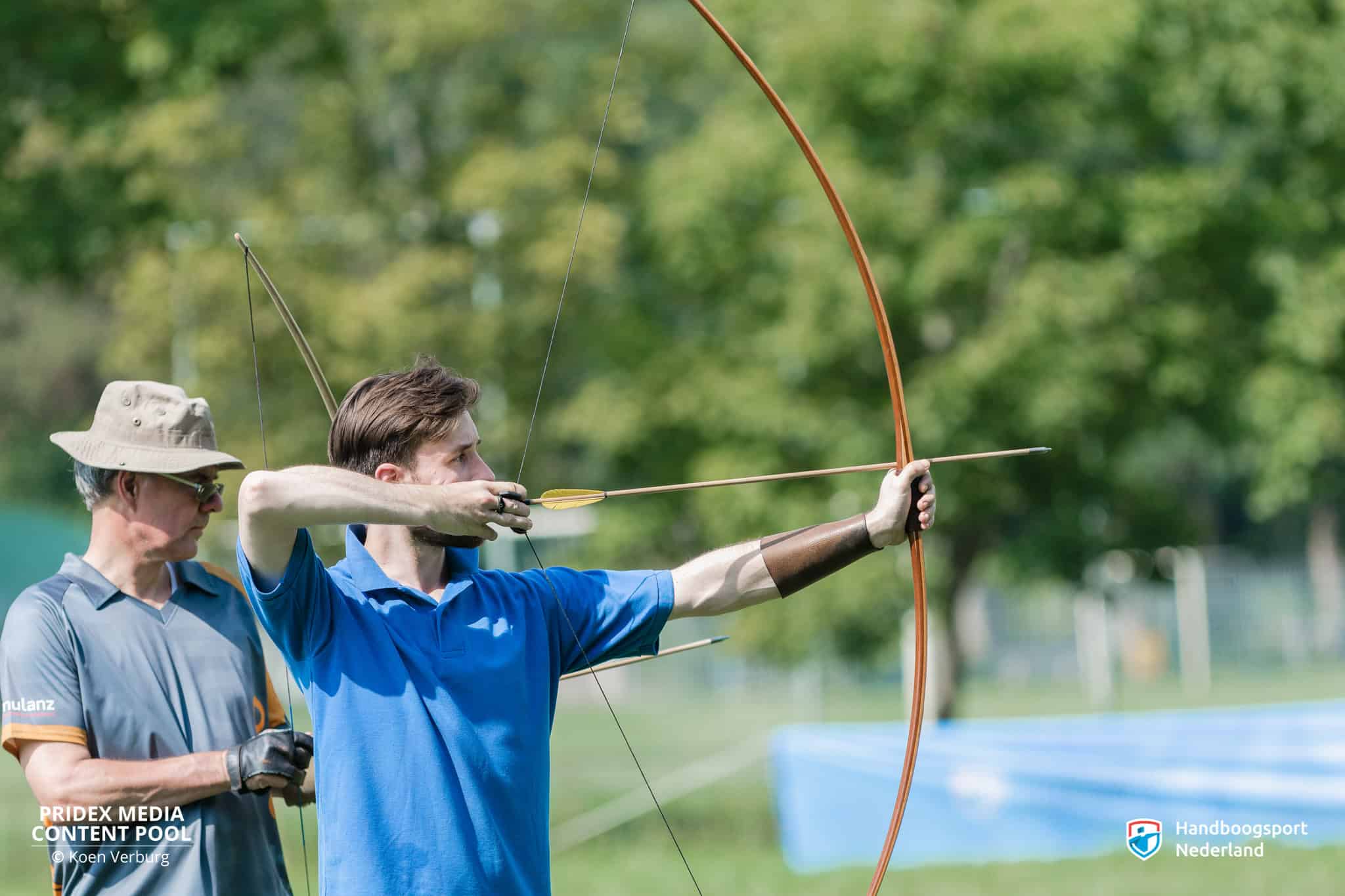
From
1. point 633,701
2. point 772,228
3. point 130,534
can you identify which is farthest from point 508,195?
point 633,701

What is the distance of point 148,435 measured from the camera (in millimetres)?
2721

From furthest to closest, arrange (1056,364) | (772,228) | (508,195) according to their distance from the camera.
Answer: (508,195), (772,228), (1056,364)

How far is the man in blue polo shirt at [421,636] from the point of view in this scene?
7.34ft

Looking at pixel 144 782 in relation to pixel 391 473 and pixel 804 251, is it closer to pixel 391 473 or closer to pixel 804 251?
pixel 391 473

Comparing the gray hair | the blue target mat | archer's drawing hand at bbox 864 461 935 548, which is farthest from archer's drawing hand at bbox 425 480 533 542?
the blue target mat

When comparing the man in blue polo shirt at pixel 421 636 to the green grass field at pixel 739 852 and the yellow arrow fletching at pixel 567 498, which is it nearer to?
the yellow arrow fletching at pixel 567 498

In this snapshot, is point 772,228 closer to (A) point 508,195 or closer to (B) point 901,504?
(A) point 508,195

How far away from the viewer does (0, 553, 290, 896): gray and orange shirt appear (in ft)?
8.39

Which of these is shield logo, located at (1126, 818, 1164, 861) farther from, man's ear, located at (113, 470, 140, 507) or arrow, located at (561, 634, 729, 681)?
man's ear, located at (113, 470, 140, 507)

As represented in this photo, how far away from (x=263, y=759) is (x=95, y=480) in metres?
0.62

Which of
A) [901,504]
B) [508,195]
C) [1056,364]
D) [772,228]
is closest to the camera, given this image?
[901,504]

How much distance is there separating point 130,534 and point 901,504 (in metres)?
1.40

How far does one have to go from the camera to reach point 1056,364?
360 inches

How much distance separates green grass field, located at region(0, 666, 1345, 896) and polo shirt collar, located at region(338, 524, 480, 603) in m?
5.09
